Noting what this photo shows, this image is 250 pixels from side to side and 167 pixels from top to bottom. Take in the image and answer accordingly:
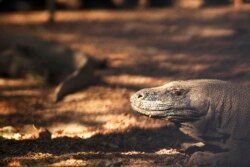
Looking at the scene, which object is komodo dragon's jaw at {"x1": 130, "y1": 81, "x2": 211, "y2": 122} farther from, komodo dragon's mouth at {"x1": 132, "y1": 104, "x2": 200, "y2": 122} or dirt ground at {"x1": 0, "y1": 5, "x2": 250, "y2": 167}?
dirt ground at {"x1": 0, "y1": 5, "x2": 250, "y2": 167}

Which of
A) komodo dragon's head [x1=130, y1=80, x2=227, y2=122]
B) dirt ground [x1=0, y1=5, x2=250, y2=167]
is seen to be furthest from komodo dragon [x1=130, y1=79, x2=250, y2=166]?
dirt ground [x1=0, y1=5, x2=250, y2=167]

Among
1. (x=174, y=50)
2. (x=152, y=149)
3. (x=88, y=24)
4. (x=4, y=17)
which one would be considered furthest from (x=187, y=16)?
(x=152, y=149)

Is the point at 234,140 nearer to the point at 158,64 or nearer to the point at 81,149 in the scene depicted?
the point at 81,149

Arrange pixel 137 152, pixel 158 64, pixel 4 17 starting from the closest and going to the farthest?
pixel 137 152, pixel 158 64, pixel 4 17

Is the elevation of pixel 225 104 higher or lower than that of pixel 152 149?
higher

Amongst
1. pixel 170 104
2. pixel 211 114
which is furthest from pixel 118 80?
pixel 211 114

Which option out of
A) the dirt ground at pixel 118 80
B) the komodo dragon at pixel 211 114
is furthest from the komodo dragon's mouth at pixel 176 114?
Answer: the dirt ground at pixel 118 80

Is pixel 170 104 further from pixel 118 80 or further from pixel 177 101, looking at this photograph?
pixel 118 80
